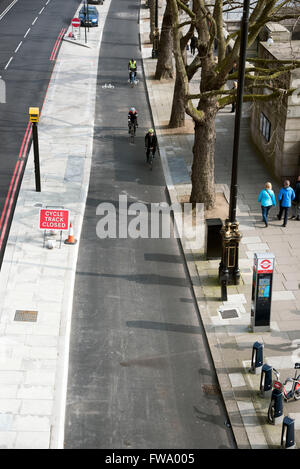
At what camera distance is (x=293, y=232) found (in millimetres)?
22500

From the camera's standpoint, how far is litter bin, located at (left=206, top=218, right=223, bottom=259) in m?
20.4

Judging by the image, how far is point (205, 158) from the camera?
77.2 ft

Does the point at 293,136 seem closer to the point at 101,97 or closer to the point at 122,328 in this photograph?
the point at 122,328

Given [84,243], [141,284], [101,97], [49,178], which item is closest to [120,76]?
[101,97]

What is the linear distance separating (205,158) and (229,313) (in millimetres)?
6844

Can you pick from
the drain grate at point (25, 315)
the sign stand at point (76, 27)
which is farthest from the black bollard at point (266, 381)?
the sign stand at point (76, 27)

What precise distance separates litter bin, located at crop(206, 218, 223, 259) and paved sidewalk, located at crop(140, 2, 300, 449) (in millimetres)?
263

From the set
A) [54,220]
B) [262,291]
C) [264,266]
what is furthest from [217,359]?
[54,220]

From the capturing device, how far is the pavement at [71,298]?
14.8 m

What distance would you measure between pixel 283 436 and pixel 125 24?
48822 millimetres

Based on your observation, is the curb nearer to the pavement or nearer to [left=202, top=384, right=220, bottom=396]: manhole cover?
the pavement

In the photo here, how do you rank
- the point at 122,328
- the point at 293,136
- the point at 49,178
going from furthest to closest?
the point at 49,178 < the point at 293,136 < the point at 122,328

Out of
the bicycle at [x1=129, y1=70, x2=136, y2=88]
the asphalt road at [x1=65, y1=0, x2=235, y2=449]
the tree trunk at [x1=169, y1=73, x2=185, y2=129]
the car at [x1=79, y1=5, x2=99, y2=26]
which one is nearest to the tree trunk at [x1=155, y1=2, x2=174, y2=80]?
the bicycle at [x1=129, y1=70, x2=136, y2=88]
